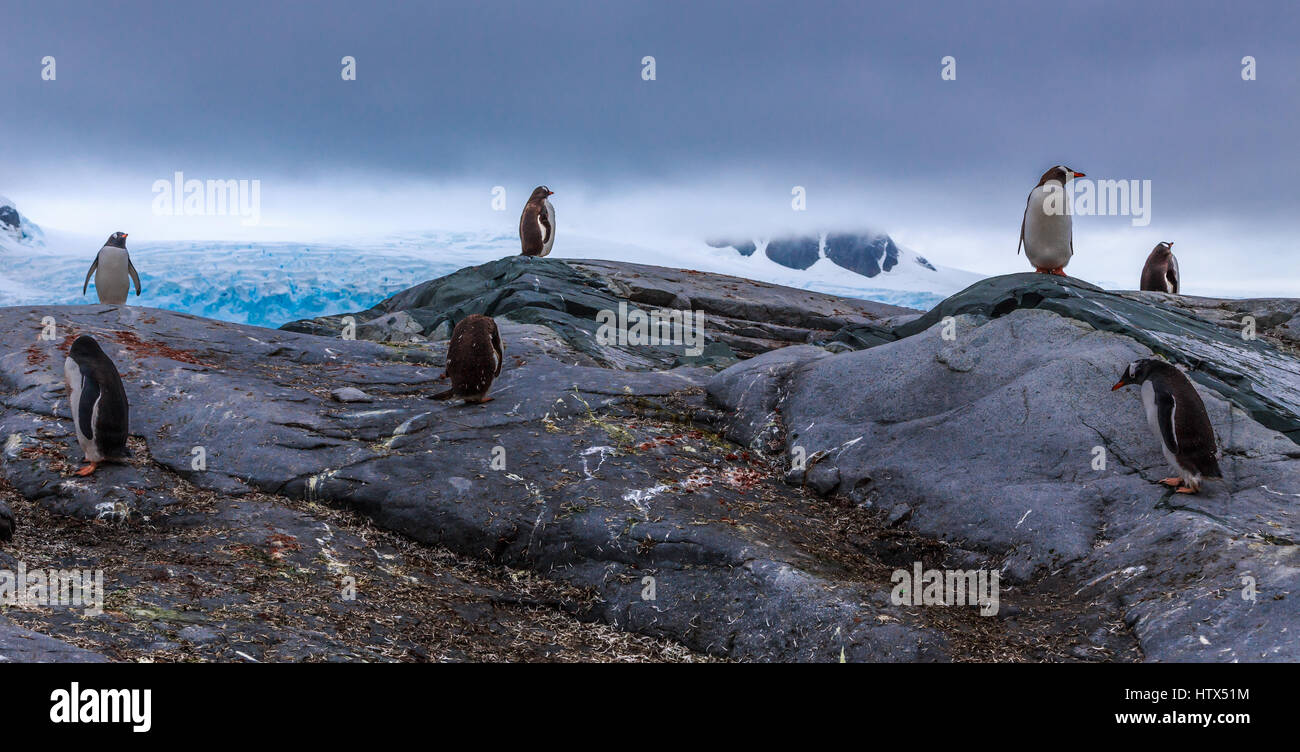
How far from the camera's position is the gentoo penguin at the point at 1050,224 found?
15250 mm

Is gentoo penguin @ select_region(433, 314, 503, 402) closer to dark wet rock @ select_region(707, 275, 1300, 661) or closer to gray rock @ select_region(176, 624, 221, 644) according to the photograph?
dark wet rock @ select_region(707, 275, 1300, 661)

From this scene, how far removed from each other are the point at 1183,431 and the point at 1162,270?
47.9ft

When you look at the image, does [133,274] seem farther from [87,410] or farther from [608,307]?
[87,410]

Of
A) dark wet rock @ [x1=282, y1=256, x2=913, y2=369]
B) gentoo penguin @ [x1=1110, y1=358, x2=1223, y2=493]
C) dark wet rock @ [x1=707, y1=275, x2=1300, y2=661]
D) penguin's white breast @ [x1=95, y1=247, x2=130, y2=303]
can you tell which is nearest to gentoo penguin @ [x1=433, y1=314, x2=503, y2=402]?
dark wet rock @ [x1=707, y1=275, x2=1300, y2=661]

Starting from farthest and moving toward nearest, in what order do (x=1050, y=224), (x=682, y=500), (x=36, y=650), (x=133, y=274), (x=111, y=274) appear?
(x=133, y=274) < (x=111, y=274) < (x=1050, y=224) < (x=682, y=500) < (x=36, y=650)

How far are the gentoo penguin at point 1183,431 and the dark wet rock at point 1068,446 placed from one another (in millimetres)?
180

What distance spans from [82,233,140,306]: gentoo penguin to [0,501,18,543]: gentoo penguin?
13.4 m

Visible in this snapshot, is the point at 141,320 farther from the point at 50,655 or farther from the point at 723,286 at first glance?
the point at 723,286

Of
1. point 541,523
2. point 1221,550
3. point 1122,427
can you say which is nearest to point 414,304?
point 541,523

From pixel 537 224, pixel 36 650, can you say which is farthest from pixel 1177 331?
pixel 537 224

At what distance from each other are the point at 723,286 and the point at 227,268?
33.8 meters

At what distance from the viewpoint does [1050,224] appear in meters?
15.3

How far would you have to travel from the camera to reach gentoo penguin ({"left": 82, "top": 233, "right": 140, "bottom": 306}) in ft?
67.9

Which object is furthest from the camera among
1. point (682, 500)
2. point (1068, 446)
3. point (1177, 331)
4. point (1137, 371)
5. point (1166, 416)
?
point (1177, 331)
